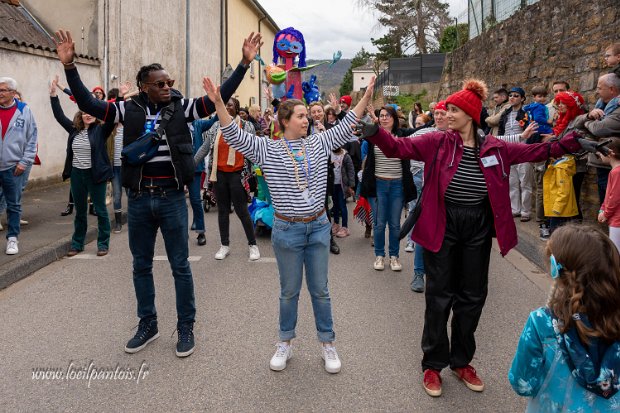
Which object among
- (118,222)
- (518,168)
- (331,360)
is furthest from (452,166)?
(118,222)

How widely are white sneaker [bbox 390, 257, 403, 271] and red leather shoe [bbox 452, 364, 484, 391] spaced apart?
9.13ft

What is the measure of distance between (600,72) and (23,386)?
24.8ft

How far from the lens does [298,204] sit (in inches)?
149

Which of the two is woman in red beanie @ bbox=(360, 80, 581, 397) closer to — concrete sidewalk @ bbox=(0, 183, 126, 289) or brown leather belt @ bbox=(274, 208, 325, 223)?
brown leather belt @ bbox=(274, 208, 325, 223)

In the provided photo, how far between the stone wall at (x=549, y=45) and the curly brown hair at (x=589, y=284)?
20.5 ft

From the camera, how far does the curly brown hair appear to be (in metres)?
2.06

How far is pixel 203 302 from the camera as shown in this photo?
5.30 m

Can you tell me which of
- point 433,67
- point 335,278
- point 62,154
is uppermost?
point 433,67

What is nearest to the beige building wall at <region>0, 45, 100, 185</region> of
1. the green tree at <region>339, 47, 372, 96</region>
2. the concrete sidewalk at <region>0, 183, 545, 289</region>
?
the concrete sidewalk at <region>0, 183, 545, 289</region>

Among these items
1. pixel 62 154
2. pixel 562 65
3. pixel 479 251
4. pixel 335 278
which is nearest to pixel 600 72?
pixel 562 65

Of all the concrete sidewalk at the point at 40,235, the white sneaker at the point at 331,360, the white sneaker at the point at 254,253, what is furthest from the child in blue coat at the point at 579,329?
the concrete sidewalk at the point at 40,235

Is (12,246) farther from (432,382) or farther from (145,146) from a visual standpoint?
(432,382)

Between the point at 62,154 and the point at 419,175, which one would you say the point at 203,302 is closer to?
the point at 419,175

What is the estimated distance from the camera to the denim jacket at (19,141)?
22.3 feet
